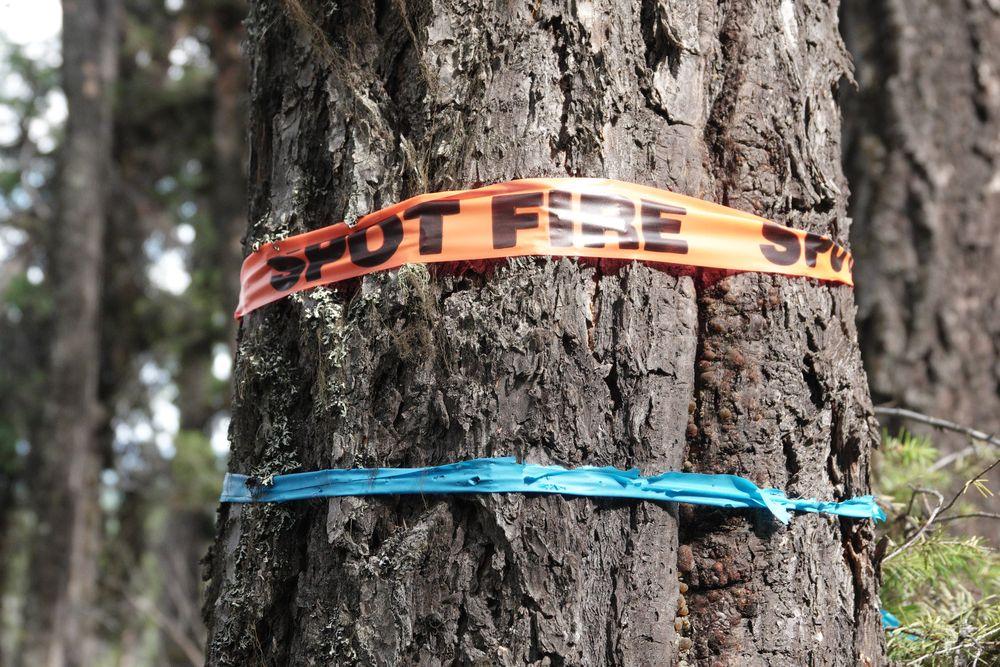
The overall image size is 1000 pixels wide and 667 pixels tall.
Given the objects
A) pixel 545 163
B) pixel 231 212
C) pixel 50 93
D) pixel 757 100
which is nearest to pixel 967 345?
pixel 757 100

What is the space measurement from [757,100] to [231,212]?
9473 mm

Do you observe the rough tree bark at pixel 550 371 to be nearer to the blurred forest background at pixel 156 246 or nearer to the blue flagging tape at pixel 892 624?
the blue flagging tape at pixel 892 624

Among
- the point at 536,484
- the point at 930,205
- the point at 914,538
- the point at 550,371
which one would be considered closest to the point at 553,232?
the point at 550,371

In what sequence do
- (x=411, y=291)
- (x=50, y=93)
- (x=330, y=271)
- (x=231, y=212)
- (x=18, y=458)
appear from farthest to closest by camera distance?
(x=50, y=93) → (x=18, y=458) → (x=231, y=212) → (x=330, y=271) → (x=411, y=291)

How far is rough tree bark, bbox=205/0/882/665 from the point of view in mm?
1445

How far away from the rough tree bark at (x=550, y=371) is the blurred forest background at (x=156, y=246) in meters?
2.20

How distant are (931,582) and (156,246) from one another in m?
12.7

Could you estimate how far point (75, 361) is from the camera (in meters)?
10.6

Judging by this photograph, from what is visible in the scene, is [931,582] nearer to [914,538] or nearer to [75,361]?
[914,538]

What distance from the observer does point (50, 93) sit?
13945mm

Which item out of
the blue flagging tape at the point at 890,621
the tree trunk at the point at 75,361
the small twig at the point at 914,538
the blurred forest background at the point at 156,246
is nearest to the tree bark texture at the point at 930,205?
the blurred forest background at the point at 156,246

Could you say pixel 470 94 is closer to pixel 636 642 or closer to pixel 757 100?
pixel 757 100

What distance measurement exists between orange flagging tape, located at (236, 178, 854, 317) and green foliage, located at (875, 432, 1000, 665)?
0.77 metres

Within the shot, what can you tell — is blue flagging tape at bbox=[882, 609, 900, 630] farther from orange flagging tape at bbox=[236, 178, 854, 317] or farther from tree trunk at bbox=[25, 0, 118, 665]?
tree trunk at bbox=[25, 0, 118, 665]
